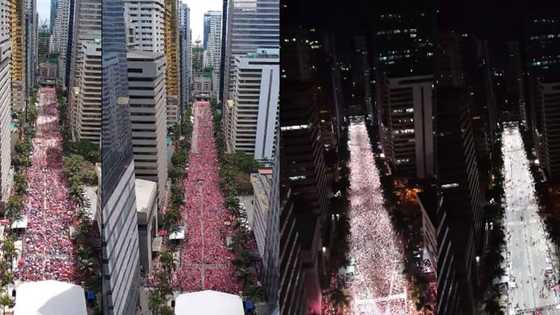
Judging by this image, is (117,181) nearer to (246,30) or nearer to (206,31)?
(206,31)

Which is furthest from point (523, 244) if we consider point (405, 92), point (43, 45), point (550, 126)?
point (43, 45)

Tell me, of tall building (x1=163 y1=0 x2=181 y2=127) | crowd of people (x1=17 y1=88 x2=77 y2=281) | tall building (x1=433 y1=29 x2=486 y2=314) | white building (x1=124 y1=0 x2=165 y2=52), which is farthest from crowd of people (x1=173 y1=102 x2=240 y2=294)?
tall building (x1=433 y1=29 x2=486 y2=314)

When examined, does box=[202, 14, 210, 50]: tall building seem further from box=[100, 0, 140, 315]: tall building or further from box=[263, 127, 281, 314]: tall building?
box=[263, 127, 281, 314]: tall building

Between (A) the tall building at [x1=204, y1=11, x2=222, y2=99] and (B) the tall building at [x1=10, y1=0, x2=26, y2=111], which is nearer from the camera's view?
(A) the tall building at [x1=204, y1=11, x2=222, y2=99]

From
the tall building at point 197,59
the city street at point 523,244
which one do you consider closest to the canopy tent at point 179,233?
the tall building at point 197,59

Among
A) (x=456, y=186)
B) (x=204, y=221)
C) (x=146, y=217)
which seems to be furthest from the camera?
(x=204, y=221)

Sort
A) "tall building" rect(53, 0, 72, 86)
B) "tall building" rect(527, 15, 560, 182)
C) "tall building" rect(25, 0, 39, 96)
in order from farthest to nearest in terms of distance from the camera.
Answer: "tall building" rect(53, 0, 72, 86) → "tall building" rect(25, 0, 39, 96) → "tall building" rect(527, 15, 560, 182)

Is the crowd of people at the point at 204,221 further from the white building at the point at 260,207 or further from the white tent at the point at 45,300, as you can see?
the white tent at the point at 45,300
